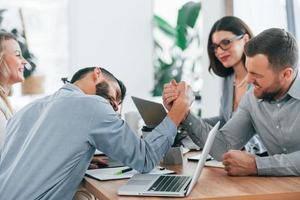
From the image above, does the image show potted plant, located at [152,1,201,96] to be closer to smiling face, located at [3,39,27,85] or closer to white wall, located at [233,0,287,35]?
white wall, located at [233,0,287,35]

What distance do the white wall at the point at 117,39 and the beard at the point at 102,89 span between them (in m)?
2.81

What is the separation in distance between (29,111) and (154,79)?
336 cm

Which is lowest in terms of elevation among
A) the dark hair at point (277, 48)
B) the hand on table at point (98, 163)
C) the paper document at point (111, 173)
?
the hand on table at point (98, 163)

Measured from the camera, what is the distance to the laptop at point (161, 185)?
150cm

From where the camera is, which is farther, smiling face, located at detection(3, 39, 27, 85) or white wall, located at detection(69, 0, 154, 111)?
white wall, located at detection(69, 0, 154, 111)

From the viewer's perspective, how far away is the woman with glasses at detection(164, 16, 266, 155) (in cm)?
291

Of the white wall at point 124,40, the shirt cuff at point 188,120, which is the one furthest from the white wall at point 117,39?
the shirt cuff at point 188,120

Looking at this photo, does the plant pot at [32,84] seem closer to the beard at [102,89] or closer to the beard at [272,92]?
the beard at [102,89]

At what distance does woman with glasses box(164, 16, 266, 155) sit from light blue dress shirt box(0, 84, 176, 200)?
126 centimetres

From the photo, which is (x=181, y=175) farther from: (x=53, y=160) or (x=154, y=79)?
(x=154, y=79)

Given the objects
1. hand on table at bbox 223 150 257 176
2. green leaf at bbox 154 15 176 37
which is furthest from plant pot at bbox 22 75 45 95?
hand on table at bbox 223 150 257 176

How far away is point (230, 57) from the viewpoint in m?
2.93

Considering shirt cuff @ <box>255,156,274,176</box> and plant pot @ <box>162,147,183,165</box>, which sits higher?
shirt cuff @ <box>255,156,274,176</box>

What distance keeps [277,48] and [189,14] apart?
126 inches
